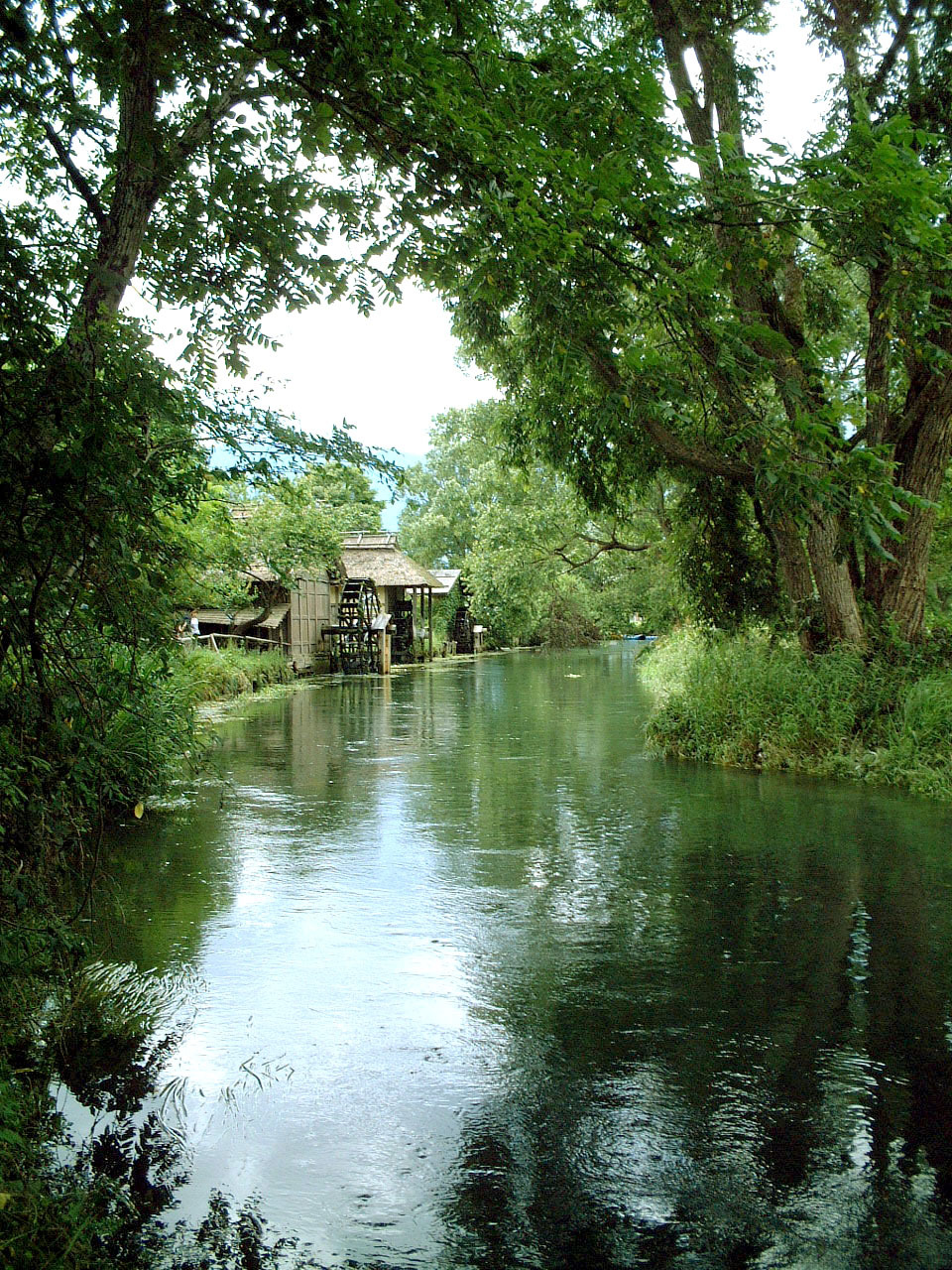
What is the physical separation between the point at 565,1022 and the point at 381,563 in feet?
104

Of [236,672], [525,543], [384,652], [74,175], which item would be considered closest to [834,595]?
[74,175]

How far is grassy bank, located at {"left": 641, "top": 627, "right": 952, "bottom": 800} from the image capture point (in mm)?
11227

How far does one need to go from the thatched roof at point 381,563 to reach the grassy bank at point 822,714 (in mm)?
21905

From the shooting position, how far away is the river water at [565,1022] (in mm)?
3533

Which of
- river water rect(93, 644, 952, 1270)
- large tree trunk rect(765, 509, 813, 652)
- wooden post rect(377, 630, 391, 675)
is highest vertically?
large tree trunk rect(765, 509, 813, 652)

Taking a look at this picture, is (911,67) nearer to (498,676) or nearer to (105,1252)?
(105,1252)

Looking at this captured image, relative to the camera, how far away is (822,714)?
12.0 m

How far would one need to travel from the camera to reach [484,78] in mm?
4562

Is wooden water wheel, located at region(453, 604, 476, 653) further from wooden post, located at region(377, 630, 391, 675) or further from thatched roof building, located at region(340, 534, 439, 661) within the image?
wooden post, located at region(377, 630, 391, 675)

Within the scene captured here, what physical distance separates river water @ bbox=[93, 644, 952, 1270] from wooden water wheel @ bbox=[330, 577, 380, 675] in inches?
821

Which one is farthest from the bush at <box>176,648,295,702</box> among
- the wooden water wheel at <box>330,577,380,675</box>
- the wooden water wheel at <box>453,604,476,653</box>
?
the wooden water wheel at <box>453,604,476,653</box>

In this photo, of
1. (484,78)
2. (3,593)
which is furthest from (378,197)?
(3,593)

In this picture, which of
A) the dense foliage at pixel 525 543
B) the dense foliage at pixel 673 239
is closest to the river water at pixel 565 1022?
the dense foliage at pixel 673 239

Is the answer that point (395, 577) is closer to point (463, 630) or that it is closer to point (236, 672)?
point (463, 630)
